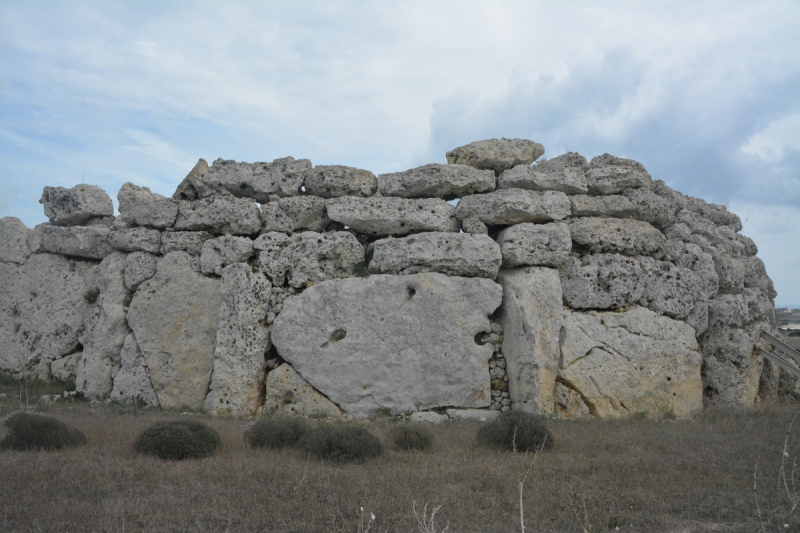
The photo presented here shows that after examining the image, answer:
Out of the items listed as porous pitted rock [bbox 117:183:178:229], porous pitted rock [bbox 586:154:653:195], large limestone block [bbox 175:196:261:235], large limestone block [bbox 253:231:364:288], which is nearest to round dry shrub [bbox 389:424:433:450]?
large limestone block [bbox 253:231:364:288]

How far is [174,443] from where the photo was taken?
6.36 meters

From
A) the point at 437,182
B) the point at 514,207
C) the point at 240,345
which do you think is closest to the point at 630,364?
the point at 514,207

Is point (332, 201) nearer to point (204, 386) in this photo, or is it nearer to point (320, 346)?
point (320, 346)

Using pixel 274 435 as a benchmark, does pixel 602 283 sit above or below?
above

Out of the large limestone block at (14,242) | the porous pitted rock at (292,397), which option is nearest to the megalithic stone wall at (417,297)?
the porous pitted rock at (292,397)

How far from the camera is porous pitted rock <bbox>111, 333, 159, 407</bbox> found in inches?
386

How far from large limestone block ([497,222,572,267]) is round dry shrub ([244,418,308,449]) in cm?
430

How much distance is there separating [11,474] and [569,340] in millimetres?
7267

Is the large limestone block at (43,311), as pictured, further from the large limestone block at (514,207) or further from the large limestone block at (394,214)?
the large limestone block at (514,207)

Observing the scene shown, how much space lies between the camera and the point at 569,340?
9.34m

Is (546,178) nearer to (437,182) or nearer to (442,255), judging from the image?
(437,182)

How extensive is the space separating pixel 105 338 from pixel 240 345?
8.90 feet

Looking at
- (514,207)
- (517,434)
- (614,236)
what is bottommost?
(517,434)

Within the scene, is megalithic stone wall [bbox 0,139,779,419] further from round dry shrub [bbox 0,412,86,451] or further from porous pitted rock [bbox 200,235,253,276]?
round dry shrub [bbox 0,412,86,451]
